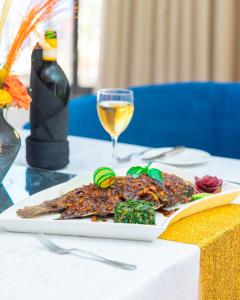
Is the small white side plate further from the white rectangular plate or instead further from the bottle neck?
the white rectangular plate

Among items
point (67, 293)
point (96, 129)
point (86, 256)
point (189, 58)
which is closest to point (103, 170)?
point (86, 256)

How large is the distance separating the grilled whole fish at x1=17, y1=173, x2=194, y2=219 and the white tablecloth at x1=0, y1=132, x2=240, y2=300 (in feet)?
0.19

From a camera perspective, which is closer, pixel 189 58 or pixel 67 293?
pixel 67 293

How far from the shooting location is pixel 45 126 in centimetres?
147

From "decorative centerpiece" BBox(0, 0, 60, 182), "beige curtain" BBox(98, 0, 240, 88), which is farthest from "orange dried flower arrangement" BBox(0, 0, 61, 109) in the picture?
"beige curtain" BBox(98, 0, 240, 88)

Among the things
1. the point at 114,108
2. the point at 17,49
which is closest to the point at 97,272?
the point at 17,49

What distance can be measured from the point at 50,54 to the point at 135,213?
0.56 meters

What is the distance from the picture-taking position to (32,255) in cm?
91

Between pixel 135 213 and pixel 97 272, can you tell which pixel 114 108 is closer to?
pixel 135 213

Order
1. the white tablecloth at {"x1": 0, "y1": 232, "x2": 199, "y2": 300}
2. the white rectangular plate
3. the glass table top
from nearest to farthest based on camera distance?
1. the white tablecloth at {"x1": 0, "y1": 232, "x2": 199, "y2": 300}
2. the white rectangular plate
3. the glass table top

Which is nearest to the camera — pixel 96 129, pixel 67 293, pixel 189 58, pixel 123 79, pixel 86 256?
pixel 67 293

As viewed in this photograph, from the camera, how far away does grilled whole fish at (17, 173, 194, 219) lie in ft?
3.37

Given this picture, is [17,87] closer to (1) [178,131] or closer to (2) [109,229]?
(2) [109,229]

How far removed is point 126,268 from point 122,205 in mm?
159
